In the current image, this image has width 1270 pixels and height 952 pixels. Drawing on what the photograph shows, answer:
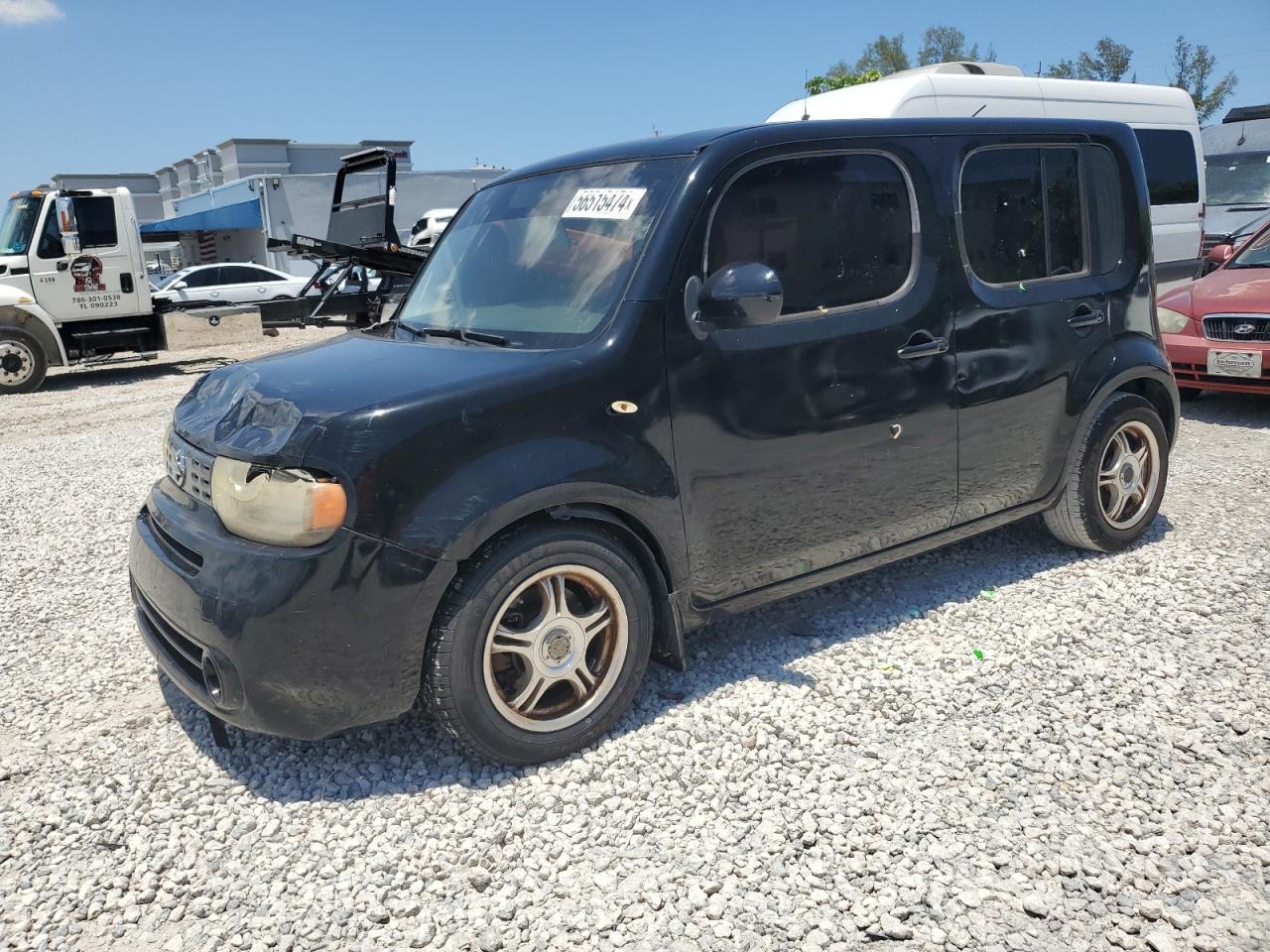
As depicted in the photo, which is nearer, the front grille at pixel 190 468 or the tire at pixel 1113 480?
the front grille at pixel 190 468

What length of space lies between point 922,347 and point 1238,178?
14.9 meters

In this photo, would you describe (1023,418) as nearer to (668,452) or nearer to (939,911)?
(668,452)

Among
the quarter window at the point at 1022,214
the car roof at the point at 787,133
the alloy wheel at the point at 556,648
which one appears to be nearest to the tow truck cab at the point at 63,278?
the car roof at the point at 787,133

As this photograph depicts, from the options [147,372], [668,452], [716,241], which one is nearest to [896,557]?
[668,452]

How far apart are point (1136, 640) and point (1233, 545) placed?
148cm

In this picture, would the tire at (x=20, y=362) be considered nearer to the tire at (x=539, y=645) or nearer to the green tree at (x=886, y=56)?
the tire at (x=539, y=645)

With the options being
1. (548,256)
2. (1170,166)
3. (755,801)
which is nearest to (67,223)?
(548,256)

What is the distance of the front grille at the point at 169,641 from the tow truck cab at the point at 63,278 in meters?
11.4

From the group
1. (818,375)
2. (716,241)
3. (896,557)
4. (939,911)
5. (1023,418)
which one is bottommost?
(939,911)

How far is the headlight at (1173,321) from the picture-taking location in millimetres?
8016

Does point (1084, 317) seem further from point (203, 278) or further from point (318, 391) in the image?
point (203, 278)

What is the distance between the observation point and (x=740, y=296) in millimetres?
3088

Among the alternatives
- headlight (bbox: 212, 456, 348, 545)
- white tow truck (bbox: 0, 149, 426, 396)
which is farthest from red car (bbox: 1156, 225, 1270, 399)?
white tow truck (bbox: 0, 149, 426, 396)

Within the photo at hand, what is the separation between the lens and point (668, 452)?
10.4 ft
